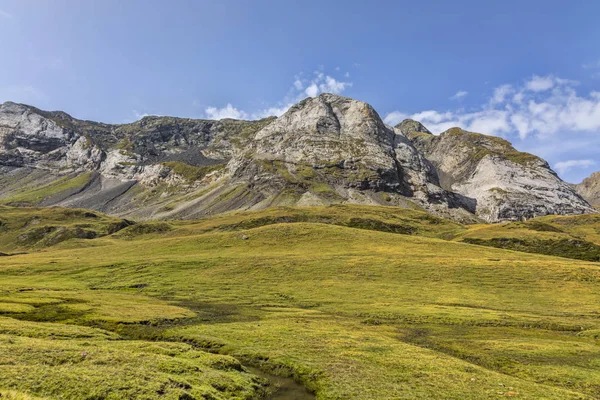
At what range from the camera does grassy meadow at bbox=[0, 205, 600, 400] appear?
2697 cm

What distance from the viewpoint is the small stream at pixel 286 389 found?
92.8 feet

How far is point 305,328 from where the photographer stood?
4906cm

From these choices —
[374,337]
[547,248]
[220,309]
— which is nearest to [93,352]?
[374,337]

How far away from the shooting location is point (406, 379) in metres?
29.8

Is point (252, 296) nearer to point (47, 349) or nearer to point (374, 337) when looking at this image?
point (374, 337)

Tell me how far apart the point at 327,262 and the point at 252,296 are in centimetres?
3778

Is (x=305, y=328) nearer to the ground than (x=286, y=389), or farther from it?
nearer to the ground

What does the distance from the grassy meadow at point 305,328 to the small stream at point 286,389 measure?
0.52 m

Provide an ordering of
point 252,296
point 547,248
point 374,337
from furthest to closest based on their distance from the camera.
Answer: point 547,248
point 252,296
point 374,337

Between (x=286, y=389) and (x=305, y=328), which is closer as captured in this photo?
(x=286, y=389)

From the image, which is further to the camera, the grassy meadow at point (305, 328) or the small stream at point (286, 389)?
the small stream at point (286, 389)

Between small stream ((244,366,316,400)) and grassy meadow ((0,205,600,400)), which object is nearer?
grassy meadow ((0,205,600,400))

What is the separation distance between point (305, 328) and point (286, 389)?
1943cm

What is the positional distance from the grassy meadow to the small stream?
20.4 inches
